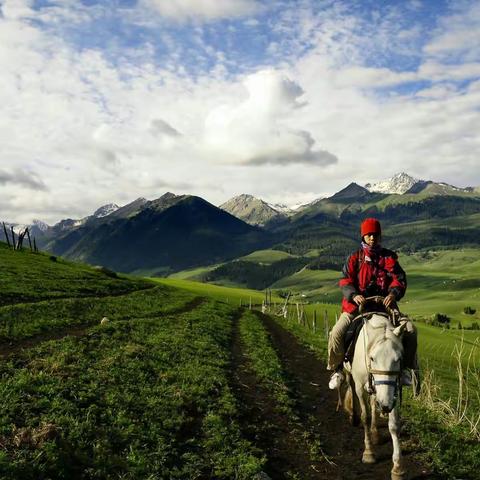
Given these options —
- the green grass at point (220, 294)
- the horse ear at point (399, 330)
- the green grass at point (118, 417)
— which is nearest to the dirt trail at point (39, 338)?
the green grass at point (118, 417)

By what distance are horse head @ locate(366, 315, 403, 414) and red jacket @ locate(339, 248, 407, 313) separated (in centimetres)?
173

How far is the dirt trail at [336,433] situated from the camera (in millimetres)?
12000

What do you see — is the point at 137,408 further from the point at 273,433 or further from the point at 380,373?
the point at 380,373

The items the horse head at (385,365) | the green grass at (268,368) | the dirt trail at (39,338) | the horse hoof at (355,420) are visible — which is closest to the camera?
the horse head at (385,365)

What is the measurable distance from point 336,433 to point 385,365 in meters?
5.47

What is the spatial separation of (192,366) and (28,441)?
11.6 metres

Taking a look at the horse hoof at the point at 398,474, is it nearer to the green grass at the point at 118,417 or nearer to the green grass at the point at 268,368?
the green grass at the point at 118,417

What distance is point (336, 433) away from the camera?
49.9 feet

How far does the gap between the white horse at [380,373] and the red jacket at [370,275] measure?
3.65ft

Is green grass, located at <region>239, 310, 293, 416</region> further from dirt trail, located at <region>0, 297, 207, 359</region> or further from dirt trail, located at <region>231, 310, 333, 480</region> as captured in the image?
dirt trail, located at <region>0, 297, 207, 359</region>

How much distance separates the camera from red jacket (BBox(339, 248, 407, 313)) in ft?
43.9

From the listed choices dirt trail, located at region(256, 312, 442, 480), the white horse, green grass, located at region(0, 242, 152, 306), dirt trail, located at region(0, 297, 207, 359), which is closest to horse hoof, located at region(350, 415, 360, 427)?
dirt trail, located at region(256, 312, 442, 480)

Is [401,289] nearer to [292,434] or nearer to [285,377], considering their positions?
[292,434]

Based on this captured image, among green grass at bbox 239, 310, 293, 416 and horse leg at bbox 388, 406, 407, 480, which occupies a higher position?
horse leg at bbox 388, 406, 407, 480
